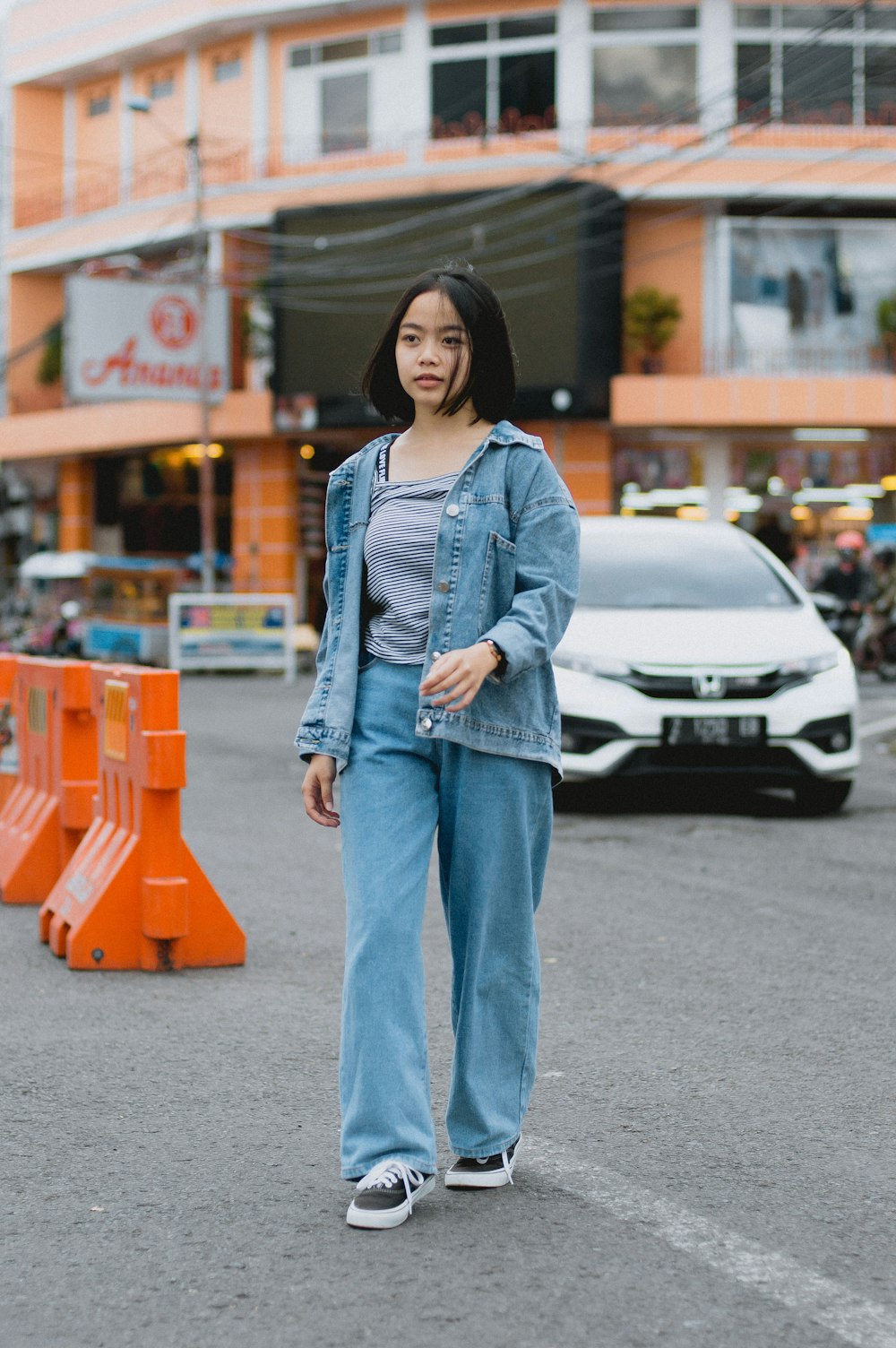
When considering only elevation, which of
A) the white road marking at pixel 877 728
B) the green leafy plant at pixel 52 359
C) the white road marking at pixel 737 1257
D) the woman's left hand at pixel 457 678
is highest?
the green leafy plant at pixel 52 359

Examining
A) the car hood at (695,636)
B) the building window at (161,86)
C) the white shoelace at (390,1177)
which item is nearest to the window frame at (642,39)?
the building window at (161,86)

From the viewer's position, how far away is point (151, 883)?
580 cm

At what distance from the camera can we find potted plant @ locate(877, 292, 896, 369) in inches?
1225

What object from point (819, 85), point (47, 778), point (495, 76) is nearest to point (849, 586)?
point (819, 85)

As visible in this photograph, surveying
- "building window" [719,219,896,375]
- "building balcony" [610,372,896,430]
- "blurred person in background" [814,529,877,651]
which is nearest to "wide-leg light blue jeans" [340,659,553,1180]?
"blurred person in background" [814,529,877,651]

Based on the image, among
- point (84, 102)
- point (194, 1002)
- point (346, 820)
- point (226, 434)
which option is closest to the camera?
point (346, 820)

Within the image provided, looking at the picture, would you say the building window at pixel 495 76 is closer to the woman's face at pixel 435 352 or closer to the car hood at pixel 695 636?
the car hood at pixel 695 636

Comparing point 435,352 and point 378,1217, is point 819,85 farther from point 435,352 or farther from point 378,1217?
point 378,1217

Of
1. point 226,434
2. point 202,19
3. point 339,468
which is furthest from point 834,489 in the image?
point 339,468

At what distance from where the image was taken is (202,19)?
3444 centimetres

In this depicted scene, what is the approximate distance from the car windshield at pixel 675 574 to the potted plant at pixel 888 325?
861 inches

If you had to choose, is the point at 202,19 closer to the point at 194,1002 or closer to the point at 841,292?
the point at 841,292

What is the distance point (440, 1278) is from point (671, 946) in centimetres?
332

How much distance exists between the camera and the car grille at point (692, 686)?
9.21 metres
